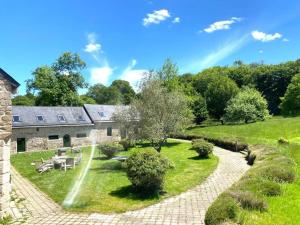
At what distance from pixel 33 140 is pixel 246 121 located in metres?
36.1

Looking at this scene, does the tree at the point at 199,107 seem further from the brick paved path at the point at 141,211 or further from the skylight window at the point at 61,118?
the brick paved path at the point at 141,211

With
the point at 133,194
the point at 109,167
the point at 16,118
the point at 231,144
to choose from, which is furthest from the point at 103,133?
the point at 133,194

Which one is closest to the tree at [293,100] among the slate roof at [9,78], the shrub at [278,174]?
the shrub at [278,174]

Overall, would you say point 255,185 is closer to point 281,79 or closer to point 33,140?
point 33,140

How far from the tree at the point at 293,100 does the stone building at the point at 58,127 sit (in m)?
37.2

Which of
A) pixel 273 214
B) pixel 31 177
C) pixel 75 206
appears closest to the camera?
pixel 273 214

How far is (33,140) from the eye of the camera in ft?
119

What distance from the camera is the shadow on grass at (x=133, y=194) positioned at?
14347mm

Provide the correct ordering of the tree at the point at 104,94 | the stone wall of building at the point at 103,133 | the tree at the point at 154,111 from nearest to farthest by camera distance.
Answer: the tree at the point at 154,111, the stone wall of building at the point at 103,133, the tree at the point at 104,94

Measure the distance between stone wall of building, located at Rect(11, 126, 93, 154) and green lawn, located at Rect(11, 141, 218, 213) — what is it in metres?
9.45

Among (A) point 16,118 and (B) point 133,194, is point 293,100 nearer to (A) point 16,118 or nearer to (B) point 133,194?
(A) point 16,118

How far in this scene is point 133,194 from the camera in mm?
14891

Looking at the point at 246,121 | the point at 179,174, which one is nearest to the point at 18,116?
the point at 179,174

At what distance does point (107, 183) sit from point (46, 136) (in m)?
22.5
